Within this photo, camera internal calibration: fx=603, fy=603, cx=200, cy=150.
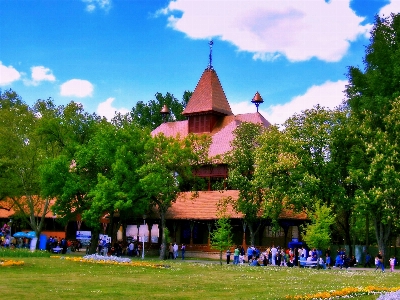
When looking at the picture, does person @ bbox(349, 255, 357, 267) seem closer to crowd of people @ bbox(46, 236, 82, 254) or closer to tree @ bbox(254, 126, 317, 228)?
tree @ bbox(254, 126, 317, 228)

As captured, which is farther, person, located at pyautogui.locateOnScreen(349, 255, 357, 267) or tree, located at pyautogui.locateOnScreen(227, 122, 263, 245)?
tree, located at pyautogui.locateOnScreen(227, 122, 263, 245)

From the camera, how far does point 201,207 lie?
50.4m

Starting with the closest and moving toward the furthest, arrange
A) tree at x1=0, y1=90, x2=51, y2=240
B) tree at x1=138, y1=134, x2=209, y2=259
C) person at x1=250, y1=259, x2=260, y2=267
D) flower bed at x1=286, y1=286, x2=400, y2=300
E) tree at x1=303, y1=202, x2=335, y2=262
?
flower bed at x1=286, y1=286, x2=400, y2=300 → tree at x1=303, y1=202, x2=335, y2=262 → person at x1=250, y1=259, x2=260, y2=267 → tree at x1=138, y1=134, x2=209, y2=259 → tree at x1=0, y1=90, x2=51, y2=240

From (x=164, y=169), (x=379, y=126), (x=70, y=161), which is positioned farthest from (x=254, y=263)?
(x=70, y=161)

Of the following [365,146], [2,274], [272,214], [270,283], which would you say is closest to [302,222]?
[272,214]

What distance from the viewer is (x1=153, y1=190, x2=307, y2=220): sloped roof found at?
4862 cm

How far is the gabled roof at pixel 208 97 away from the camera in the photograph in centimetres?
6919

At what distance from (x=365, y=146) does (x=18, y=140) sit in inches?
1148

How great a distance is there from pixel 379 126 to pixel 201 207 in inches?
623

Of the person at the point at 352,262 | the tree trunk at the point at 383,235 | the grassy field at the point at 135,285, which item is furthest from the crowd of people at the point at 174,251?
the grassy field at the point at 135,285

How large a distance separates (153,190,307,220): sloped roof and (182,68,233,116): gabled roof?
717 inches

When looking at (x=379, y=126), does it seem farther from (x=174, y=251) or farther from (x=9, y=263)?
(x=9, y=263)

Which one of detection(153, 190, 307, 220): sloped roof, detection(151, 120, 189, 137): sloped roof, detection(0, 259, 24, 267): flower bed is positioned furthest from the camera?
detection(151, 120, 189, 137): sloped roof

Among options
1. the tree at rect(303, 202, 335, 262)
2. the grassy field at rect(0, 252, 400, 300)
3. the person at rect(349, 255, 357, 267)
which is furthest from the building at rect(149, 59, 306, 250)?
the grassy field at rect(0, 252, 400, 300)
